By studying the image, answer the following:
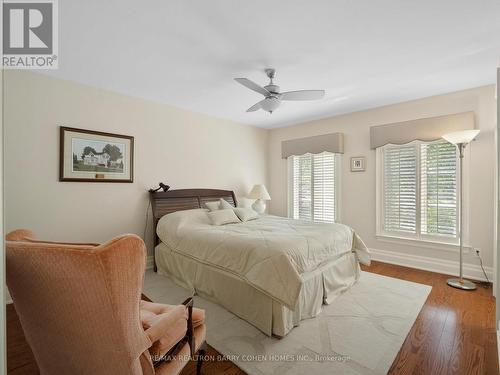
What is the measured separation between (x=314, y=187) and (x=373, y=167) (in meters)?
1.20

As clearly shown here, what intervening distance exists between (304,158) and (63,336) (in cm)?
480

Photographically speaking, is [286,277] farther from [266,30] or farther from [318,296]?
[266,30]

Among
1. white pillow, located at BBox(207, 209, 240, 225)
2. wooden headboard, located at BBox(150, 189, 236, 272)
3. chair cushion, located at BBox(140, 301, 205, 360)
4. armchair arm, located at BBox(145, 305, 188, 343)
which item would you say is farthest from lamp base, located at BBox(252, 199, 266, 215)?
armchair arm, located at BBox(145, 305, 188, 343)

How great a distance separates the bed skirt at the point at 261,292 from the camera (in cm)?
209

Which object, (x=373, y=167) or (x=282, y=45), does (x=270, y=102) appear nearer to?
(x=282, y=45)

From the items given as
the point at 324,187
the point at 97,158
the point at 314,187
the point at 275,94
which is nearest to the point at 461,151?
the point at 324,187

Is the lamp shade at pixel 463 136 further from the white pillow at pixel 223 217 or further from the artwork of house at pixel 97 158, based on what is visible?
the artwork of house at pixel 97 158

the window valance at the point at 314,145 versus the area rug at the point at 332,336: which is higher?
the window valance at the point at 314,145

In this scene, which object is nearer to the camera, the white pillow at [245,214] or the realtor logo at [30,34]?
the realtor logo at [30,34]

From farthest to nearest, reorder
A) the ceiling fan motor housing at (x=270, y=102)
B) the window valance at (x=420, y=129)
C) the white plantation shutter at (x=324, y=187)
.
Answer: the white plantation shutter at (x=324, y=187) → the window valance at (x=420, y=129) → the ceiling fan motor housing at (x=270, y=102)

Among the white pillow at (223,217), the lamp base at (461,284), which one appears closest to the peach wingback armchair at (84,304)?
the white pillow at (223,217)

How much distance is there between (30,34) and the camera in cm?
212

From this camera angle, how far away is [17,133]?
2721 mm

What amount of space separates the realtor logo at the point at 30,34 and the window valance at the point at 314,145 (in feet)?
13.3
